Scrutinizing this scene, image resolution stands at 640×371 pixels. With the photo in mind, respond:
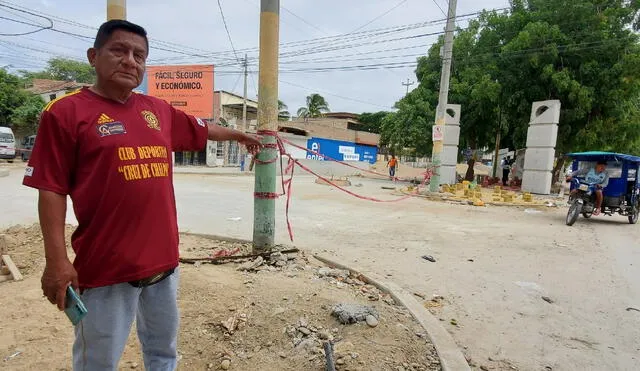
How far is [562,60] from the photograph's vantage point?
18.1 metres

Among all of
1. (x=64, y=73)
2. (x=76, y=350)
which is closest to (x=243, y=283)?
(x=76, y=350)

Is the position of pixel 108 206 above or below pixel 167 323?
above

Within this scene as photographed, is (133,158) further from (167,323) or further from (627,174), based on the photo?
(627,174)

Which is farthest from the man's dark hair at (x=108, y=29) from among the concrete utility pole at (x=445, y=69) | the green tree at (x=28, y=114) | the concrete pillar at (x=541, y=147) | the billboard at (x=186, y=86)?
the green tree at (x=28, y=114)

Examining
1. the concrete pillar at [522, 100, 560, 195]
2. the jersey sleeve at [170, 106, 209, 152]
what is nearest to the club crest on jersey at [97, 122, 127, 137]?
the jersey sleeve at [170, 106, 209, 152]

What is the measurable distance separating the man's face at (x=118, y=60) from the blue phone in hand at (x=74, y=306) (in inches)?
34.9

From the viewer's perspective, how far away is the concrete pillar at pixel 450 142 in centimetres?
1783

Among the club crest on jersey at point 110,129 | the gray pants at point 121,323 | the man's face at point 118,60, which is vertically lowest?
the gray pants at point 121,323

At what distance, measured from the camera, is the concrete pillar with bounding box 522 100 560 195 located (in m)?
16.1

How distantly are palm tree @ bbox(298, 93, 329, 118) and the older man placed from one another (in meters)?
50.5

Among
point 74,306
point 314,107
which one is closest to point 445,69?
point 74,306

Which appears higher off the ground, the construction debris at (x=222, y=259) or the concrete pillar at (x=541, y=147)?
the concrete pillar at (x=541, y=147)

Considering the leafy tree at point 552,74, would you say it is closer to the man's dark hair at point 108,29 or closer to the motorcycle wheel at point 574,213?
the motorcycle wheel at point 574,213

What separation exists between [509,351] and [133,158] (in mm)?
2948
